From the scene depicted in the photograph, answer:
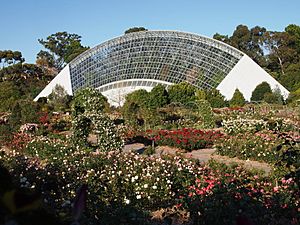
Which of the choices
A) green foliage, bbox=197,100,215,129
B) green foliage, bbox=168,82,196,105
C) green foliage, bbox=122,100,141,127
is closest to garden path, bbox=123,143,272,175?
green foliage, bbox=122,100,141,127

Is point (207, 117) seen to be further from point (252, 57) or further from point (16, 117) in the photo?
point (252, 57)

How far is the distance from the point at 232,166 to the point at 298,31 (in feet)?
150

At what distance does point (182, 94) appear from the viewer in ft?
97.9

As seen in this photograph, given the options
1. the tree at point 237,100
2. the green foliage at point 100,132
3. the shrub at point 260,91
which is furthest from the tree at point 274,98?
the green foliage at point 100,132

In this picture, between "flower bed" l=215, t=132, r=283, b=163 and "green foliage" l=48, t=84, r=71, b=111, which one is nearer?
"flower bed" l=215, t=132, r=283, b=163

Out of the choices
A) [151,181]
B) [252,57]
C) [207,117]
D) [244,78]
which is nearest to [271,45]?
[252,57]

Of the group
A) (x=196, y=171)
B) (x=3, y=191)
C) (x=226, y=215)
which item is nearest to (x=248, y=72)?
(x=196, y=171)

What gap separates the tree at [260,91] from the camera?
3034cm

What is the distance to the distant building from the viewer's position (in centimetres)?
3294

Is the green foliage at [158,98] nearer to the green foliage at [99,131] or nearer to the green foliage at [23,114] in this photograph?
the green foliage at [23,114]

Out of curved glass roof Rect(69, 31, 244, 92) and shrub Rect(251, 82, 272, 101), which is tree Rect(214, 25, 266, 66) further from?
shrub Rect(251, 82, 272, 101)

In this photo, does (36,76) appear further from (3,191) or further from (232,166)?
(3,191)

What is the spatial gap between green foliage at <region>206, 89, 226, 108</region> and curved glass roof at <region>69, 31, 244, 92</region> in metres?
3.09

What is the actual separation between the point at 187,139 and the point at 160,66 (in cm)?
2316
